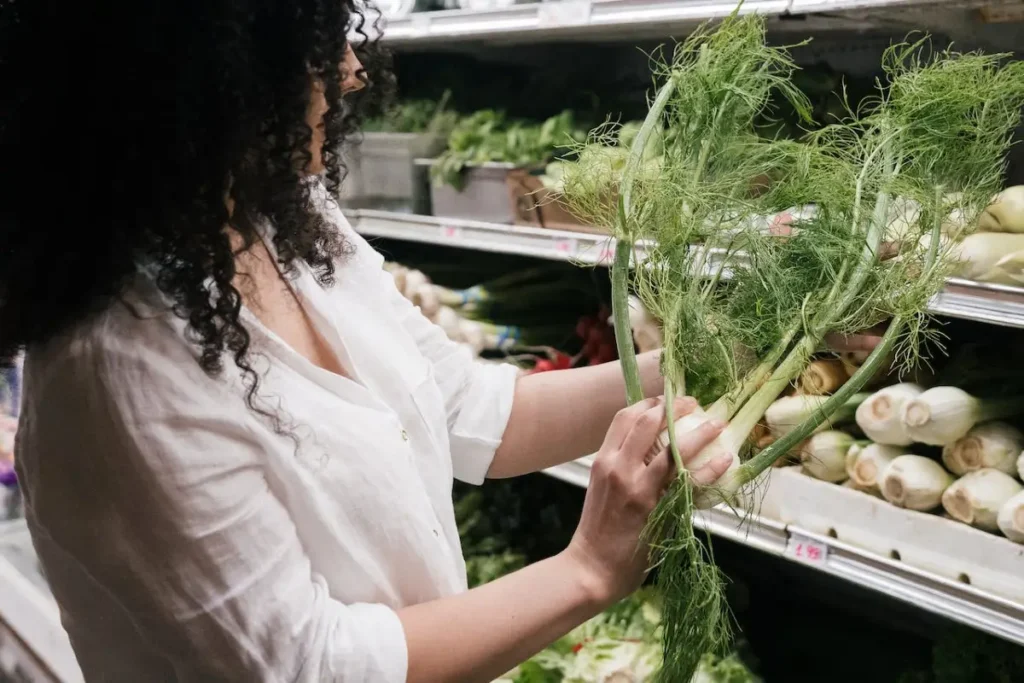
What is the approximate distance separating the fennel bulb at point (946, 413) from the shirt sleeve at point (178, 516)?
0.82 m

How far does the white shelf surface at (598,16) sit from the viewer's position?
3.39 ft

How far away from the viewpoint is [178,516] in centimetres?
63

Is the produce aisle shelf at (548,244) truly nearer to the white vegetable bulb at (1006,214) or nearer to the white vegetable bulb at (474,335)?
the white vegetable bulb at (1006,214)

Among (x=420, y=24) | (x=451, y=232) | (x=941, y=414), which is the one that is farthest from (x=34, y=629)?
(x=941, y=414)

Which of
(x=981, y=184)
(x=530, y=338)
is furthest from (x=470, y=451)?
(x=530, y=338)

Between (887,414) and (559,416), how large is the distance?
1.56 ft

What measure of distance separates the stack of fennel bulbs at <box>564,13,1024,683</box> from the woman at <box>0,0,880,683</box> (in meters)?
0.08

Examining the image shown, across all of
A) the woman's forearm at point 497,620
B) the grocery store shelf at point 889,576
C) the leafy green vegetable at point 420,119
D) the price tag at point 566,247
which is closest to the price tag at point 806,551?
the grocery store shelf at point 889,576

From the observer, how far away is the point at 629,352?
80 cm

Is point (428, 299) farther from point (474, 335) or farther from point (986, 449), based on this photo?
point (986, 449)

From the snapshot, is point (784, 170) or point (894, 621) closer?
point (784, 170)

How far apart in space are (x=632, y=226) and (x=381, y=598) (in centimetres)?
44

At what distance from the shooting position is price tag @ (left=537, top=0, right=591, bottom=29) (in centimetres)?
129

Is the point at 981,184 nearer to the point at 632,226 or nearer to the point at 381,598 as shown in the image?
the point at 632,226
